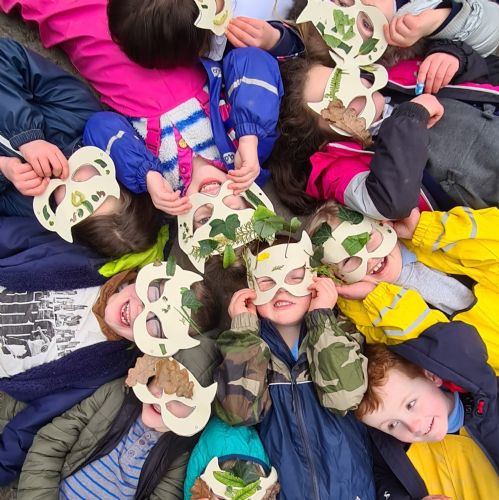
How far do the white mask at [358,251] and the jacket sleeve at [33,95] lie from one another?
0.73 meters

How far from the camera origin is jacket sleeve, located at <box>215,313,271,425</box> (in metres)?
1.26

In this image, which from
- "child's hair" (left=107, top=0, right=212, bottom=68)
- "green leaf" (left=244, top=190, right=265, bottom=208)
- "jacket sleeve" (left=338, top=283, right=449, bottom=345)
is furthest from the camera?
"green leaf" (left=244, top=190, right=265, bottom=208)

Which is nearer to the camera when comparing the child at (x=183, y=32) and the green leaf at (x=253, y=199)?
the child at (x=183, y=32)

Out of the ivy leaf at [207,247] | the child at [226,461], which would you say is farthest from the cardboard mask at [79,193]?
the child at [226,461]

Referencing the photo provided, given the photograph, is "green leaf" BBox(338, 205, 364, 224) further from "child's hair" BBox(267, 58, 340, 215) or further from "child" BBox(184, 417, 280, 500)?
"child" BBox(184, 417, 280, 500)

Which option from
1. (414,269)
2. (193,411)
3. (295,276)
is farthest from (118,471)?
(414,269)

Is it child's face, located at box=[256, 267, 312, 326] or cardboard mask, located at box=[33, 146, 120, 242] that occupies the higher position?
cardboard mask, located at box=[33, 146, 120, 242]

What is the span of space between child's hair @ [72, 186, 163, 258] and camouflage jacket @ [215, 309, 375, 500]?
33 centimetres

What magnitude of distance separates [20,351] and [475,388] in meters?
1.12

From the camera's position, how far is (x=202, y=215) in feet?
4.47

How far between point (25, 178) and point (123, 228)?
257mm

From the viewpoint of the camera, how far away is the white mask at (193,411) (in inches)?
49.2

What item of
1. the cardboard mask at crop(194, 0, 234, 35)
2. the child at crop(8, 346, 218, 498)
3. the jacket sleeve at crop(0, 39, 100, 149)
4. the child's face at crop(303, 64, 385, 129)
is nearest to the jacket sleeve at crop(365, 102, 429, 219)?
the child's face at crop(303, 64, 385, 129)

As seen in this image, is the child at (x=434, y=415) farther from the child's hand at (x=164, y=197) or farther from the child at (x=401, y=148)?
the child's hand at (x=164, y=197)
